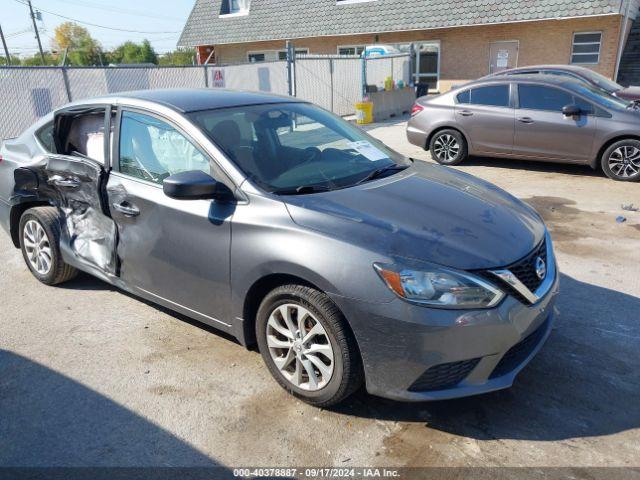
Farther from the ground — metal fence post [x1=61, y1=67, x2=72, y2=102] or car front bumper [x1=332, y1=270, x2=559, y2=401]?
metal fence post [x1=61, y1=67, x2=72, y2=102]

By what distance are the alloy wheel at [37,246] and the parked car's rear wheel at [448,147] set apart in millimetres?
6970

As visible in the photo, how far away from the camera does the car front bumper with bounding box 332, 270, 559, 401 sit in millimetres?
2557

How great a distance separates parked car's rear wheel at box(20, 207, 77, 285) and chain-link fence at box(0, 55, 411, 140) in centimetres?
660

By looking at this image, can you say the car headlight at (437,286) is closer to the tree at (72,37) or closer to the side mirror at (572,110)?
the side mirror at (572,110)

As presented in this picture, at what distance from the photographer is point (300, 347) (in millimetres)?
2969

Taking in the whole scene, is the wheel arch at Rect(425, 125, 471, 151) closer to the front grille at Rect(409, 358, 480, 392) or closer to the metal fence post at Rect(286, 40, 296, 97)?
the metal fence post at Rect(286, 40, 296, 97)

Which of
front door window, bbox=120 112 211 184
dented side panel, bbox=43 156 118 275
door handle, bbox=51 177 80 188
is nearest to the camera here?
front door window, bbox=120 112 211 184

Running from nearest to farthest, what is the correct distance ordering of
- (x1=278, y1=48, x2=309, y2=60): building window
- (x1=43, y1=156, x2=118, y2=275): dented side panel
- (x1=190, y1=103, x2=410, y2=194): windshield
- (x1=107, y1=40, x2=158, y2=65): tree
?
(x1=190, y1=103, x2=410, y2=194): windshield, (x1=43, y1=156, x2=118, y2=275): dented side panel, (x1=278, y1=48, x2=309, y2=60): building window, (x1=107, y1=40, x2=158, y2=65): tree

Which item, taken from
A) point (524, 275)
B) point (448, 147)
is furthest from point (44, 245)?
point (448, 147)

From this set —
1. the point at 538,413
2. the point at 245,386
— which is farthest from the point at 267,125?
the point at 538,413

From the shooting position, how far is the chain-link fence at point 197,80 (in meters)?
11.1

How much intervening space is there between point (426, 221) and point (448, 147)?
7229 millimetres

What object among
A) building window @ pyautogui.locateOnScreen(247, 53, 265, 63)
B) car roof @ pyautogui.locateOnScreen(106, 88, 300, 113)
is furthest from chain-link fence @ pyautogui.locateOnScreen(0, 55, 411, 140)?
building window @ pyautogui.locateOnScreen(247, 53, 265, 63)

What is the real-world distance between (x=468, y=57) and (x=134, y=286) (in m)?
20.7
